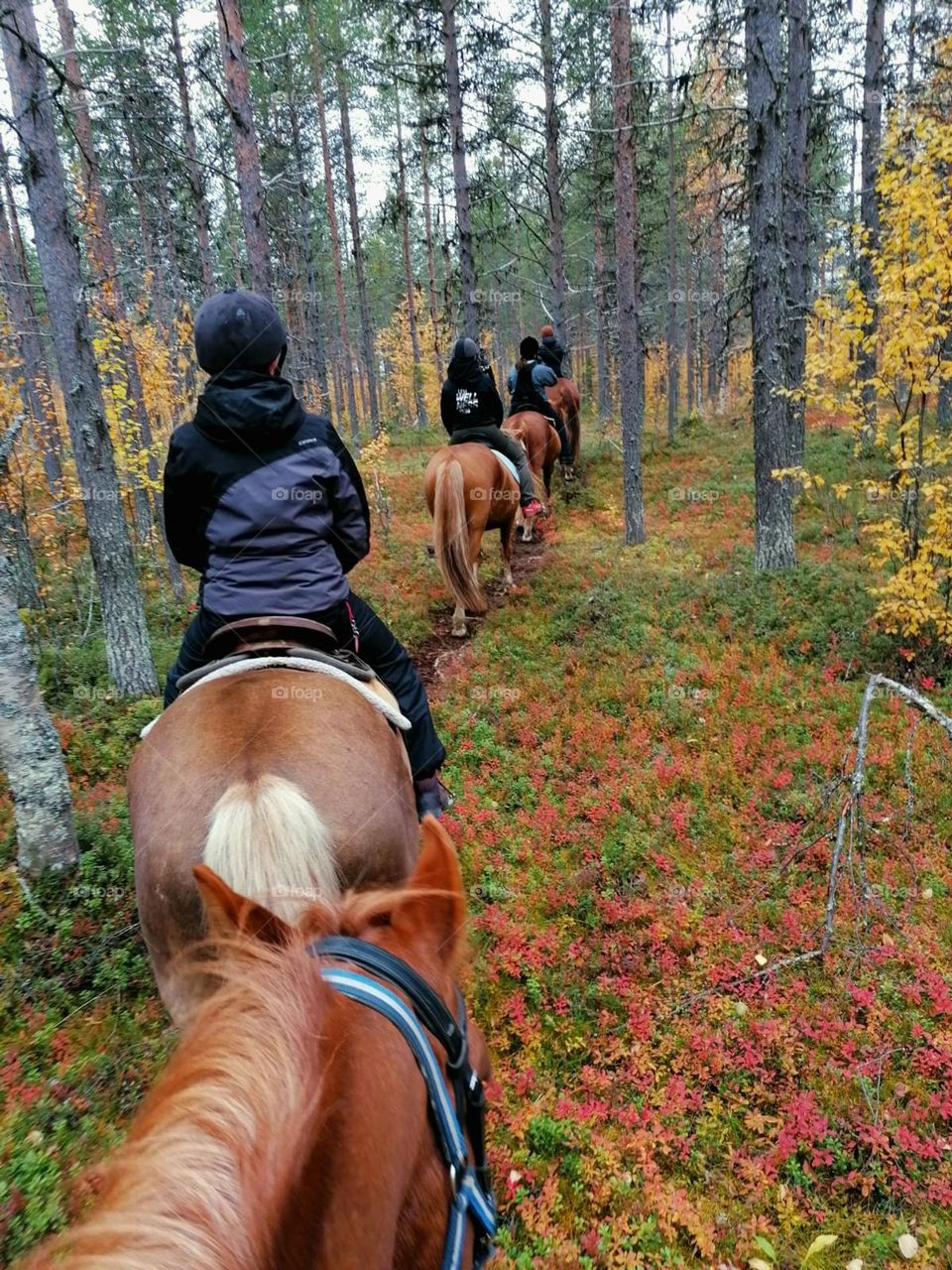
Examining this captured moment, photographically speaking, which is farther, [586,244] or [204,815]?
[586,244]

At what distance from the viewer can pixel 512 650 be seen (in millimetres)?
8477

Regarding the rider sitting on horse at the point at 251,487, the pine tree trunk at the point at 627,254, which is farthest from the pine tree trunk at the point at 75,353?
the pine tree trunk at the point at 627,254

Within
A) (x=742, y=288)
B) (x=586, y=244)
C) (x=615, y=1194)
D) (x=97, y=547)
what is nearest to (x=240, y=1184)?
(x=615, y=1194)

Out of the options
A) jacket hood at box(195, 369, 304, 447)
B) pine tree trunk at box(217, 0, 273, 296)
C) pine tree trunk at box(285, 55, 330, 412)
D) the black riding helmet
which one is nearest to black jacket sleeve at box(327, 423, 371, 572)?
jacket hood at box(195, 369, 304, 447)

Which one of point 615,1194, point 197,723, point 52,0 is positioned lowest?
point 615,1194

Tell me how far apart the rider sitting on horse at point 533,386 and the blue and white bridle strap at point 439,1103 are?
14.0 m

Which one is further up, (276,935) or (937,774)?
(276,935)

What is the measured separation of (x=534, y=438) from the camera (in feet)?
45.0

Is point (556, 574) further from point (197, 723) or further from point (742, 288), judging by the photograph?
point (197, 723)

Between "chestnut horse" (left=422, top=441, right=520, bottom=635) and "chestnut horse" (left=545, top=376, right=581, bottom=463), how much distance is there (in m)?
7.16

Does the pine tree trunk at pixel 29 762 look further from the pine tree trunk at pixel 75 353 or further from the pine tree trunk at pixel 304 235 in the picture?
the pine tree trunk at pixel 304 235

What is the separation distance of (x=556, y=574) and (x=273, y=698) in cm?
825

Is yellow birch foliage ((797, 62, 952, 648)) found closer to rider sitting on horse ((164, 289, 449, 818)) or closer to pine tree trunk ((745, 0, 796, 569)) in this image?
pine tree trunk ((745, 0, 796, 569))

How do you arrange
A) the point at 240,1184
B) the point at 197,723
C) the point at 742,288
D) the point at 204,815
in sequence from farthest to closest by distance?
the point at 742,288 → the point at 197,723 → the point at 204,815 → the point at 240,1184
